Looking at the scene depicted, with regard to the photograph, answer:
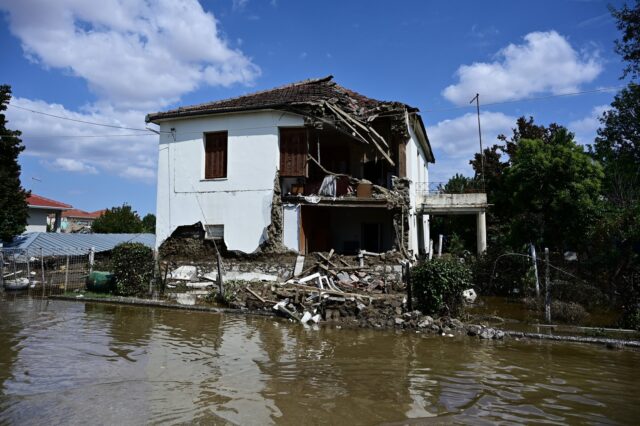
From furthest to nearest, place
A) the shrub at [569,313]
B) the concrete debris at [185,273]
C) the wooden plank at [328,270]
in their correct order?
1. the concrete debris at [185,273]
2. the wooden plank at [328,270]
3. the shrub at [569,313]

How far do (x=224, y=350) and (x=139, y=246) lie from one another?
9.62m

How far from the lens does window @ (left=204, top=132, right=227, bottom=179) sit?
2041 cm

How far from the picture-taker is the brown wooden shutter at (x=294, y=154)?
19.5 metres

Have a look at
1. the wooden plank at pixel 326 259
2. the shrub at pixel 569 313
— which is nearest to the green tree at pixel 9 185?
the wooden plank at pixel 326 259

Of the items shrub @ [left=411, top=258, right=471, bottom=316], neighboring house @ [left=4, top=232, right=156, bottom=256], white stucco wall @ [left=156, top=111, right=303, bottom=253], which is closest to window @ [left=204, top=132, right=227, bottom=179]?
white stucco wall @ [left=156, top=111, right=303, bottom=253]

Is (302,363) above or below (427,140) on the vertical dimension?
below

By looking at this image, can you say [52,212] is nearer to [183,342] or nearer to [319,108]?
[319,108]

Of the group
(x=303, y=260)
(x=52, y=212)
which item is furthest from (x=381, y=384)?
(x=52, y=212)

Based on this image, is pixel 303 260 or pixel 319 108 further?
pixel 319 108

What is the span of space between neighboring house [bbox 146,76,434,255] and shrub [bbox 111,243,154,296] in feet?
12.1

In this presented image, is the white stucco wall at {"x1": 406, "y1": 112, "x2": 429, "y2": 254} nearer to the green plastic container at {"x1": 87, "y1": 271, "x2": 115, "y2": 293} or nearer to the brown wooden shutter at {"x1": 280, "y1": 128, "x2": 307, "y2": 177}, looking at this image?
the brown wooden shutter at {"x1": 280, "y1": 128, "x2": 307, "y2": 177}

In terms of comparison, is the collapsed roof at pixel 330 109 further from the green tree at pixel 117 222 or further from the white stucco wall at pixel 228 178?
the green tree at pixel 117 222

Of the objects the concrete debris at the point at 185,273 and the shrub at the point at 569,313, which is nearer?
the shrub at the point at 569,313

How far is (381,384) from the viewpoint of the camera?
7.12m
